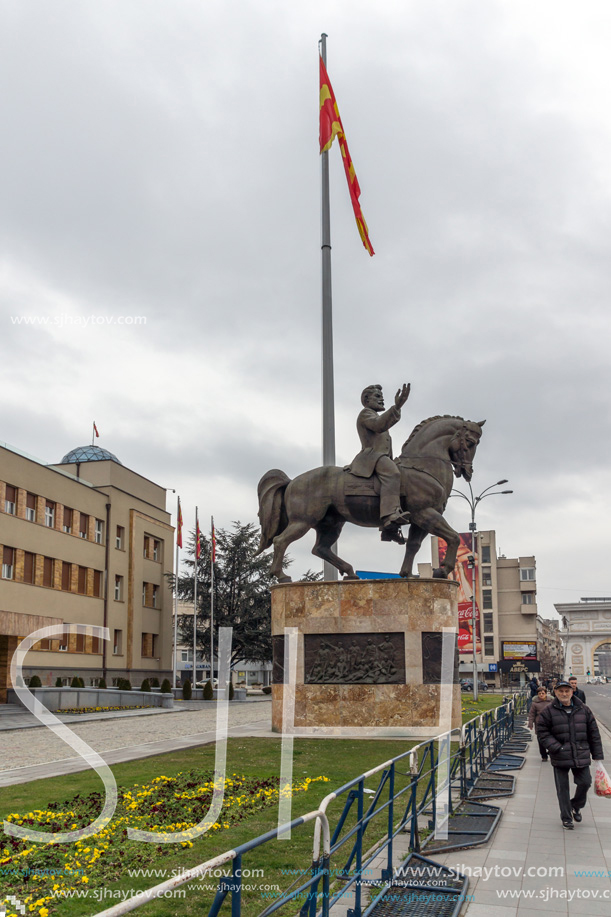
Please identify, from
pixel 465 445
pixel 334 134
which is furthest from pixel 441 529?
pixel 334 134

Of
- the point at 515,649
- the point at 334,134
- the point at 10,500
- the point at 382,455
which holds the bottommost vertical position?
the point at 515,649

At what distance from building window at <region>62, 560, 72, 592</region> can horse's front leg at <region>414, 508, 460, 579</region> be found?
27.1 meters

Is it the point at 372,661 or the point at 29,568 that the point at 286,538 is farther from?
the point at 29,568

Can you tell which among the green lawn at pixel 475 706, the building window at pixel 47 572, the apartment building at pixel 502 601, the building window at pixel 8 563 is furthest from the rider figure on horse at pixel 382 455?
the apartment building at pixel 502 601

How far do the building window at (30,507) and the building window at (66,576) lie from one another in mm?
3542

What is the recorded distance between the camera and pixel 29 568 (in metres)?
36.5

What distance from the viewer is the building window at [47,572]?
37719mm

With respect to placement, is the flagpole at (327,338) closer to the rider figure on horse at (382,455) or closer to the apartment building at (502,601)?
the rider figure on horse at (382,455)

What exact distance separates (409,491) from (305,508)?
2.41m

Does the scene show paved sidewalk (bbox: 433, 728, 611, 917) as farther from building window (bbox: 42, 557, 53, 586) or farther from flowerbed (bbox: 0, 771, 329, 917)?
building window (bbox: 42, 557, 53, 586)

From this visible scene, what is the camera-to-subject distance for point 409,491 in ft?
55.6

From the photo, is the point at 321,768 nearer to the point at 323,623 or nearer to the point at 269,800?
the point at 269,800

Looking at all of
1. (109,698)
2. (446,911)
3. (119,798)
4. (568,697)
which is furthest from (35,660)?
(446,911)

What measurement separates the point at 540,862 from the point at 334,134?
70.1 ft
